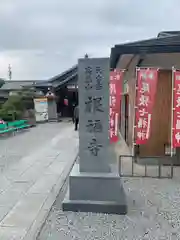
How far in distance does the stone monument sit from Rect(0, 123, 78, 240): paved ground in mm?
778

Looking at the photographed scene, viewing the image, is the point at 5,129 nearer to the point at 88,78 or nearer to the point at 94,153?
the point at 94,153

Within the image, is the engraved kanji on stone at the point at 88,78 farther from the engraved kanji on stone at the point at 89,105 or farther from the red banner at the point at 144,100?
the red banner at the point at 144,100

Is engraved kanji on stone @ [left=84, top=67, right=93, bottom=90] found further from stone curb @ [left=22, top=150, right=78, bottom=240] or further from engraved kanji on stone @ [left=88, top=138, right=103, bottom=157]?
stone curb @ [left=22, top=150, right=78, bottom=240]

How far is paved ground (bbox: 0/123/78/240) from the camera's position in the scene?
470cm

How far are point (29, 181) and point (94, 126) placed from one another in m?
2.90

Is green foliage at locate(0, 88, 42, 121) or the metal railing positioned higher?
green foliage at locate(0, 88, 42, 121)

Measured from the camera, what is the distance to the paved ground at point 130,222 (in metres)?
4.28

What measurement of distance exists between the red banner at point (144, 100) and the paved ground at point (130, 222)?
1960 mm

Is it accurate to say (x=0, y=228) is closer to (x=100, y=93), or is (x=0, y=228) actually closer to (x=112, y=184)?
(x=112, y=184)

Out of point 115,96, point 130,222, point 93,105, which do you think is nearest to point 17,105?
point 115,96

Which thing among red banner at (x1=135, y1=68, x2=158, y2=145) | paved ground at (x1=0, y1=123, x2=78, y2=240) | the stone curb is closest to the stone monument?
the stone curb

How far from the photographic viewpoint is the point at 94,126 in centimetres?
523

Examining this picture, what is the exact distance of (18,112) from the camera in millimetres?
22734

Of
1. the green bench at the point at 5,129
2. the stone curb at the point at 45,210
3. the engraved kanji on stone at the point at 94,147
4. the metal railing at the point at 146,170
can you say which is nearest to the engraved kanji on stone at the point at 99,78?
the engraved kanji on stone at the point at 94,147
